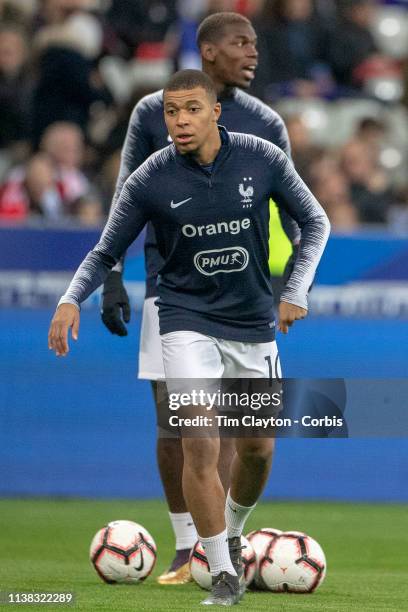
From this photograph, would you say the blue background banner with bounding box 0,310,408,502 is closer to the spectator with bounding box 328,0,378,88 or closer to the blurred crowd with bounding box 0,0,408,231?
the blurred crowd with bounding box 0,0,408,231

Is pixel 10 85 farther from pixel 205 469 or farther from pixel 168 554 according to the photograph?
pixel 205 469

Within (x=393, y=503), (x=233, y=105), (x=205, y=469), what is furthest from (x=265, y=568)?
(x=393, y=503)

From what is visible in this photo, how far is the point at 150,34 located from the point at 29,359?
16.3 ft

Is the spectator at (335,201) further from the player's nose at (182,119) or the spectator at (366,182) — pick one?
the player's nose at (182,119)

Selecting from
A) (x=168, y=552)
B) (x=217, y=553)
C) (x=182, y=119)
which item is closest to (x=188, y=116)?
(x=182, y=119)

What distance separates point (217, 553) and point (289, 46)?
30.2ft

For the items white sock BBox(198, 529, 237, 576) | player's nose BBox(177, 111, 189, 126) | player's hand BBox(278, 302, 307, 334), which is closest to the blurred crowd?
player's nose BBox(177, 111, 189, 126)

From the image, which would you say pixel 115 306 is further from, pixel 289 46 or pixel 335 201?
pixel 289 46

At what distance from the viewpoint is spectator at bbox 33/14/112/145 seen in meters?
13.0

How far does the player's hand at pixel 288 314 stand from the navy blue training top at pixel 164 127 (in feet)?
3.55

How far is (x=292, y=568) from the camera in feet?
21.9

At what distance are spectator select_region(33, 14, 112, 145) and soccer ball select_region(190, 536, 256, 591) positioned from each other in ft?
22.4

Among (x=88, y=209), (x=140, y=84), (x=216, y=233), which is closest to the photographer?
(x=216, y=233)

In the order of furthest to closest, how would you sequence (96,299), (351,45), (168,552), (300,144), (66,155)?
1. (351,45)
2. (300,144)
3. (66,155)
4. (96,299)
5. (168,552)
